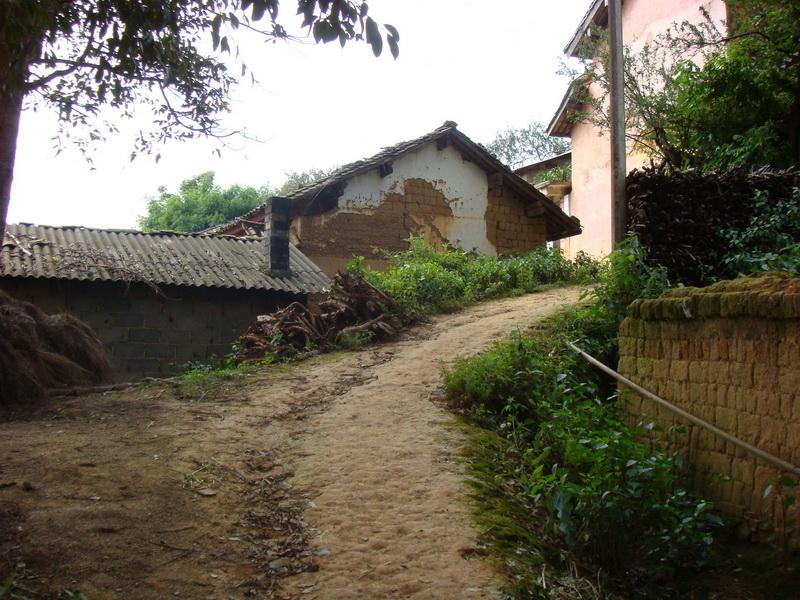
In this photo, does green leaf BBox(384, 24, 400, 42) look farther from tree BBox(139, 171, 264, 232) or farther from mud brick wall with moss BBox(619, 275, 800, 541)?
tree BBox(139, 171, 264, 232)

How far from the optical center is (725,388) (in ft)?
17.5

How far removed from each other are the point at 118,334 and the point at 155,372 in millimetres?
941

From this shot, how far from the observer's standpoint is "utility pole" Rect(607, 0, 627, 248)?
9859 mm

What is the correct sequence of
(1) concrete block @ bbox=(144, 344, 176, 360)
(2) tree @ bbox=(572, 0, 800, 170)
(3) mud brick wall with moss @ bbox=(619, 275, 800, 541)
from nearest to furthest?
1. (3) mud brick wall with moss @ bbox=(619, 275, 800, 541)
2. (2) tree @ bbox=(572, 0, 800, 170)
3. (1) concrete block @ bbox=(144, 344, 176, 360)

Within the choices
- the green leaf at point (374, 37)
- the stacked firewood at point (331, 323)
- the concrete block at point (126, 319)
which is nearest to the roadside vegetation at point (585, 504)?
the green leaf at point (374, 37)

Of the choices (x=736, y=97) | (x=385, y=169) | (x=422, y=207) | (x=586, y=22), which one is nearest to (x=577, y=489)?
(x=736, y=97)

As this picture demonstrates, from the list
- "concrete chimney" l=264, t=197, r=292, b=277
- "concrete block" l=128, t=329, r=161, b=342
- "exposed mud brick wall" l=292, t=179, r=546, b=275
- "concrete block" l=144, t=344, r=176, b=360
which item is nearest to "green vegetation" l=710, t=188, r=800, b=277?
"exposed mud brick wall" l=292, t=179, r=546, b=275

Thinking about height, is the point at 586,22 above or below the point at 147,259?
above

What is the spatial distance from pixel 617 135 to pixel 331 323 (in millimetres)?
5020

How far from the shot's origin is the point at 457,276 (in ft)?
43.9

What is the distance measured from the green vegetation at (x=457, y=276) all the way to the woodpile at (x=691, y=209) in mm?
1879

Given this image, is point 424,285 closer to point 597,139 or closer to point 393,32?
point 393,32

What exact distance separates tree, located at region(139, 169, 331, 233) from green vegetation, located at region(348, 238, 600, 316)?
17.6m

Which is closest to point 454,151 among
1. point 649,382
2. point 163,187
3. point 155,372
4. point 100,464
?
point 155,372
